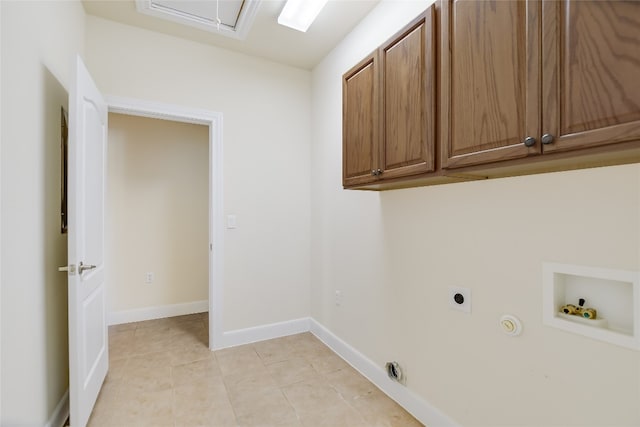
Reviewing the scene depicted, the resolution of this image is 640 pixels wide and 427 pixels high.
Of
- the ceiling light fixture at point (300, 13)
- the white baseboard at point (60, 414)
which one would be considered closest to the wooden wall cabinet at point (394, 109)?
the ceiling light fixture at point (300, 13)

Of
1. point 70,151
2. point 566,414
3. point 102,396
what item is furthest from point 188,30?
point 566,414

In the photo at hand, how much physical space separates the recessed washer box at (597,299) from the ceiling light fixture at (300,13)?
208 centimetres

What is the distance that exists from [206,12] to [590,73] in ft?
7.99

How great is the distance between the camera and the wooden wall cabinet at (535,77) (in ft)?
2.61

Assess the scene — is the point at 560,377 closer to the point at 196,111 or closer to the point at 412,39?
the point at 412,39

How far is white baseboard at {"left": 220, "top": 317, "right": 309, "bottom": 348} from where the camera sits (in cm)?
278

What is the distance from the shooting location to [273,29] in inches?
97.1

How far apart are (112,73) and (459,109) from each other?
2.56 m

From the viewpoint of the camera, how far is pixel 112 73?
2.38 m

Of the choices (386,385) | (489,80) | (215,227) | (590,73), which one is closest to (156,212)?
(215,227)

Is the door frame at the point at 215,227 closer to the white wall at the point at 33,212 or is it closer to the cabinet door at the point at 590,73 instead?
the white wall at the point at 33,212

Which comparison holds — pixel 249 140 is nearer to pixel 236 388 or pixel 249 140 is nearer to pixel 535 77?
pixel 236 388

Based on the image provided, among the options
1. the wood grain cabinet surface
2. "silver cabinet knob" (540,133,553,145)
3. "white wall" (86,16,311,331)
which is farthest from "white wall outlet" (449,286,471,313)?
"white wall" (86,16,311,331)

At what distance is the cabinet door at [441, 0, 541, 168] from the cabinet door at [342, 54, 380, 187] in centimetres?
48
